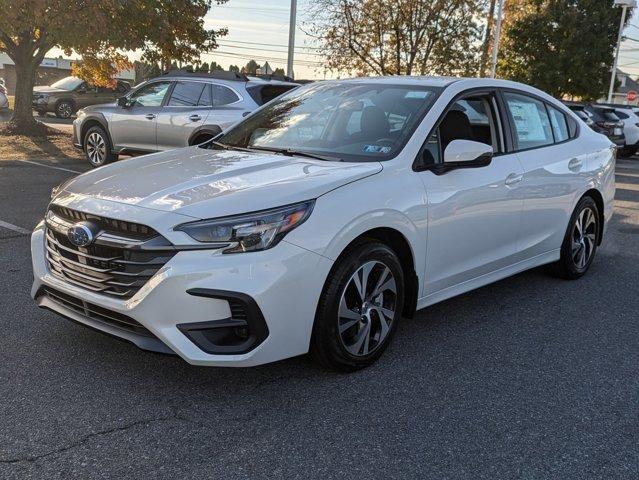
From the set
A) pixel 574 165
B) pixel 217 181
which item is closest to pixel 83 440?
pixel 217 181

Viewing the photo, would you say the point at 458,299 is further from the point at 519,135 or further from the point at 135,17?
the point at 135,17

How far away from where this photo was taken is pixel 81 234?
3332 millimetres

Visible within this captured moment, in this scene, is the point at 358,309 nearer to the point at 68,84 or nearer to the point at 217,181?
the point at 217,181

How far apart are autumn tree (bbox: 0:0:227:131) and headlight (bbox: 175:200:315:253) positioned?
11331 mm

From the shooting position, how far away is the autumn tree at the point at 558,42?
34.7m

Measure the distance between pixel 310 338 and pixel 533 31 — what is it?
35.5 metres

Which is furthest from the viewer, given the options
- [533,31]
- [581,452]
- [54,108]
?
[533,31]

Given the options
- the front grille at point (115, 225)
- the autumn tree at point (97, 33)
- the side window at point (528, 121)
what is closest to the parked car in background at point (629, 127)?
the autumn tree at point (97, 33)

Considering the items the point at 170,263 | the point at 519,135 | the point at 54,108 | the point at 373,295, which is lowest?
the point at 54,108

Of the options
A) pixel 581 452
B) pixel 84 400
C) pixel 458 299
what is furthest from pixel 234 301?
pixel 458 299

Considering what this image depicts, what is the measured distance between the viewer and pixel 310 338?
3414 mm

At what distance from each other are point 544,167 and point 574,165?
1.80ft

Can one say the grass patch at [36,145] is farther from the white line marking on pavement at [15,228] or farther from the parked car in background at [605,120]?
the parked car in background at [605,120]

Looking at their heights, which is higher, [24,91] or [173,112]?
[173,112]
